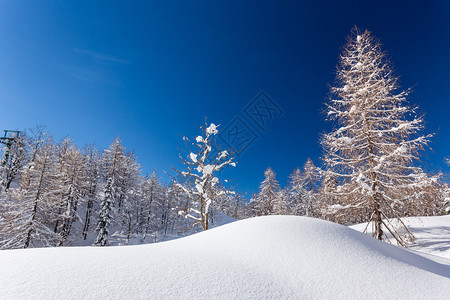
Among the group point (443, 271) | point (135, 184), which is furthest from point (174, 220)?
point (443, 271)

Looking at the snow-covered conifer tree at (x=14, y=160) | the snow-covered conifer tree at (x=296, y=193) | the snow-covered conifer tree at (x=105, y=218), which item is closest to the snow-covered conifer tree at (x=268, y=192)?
the snow-covered conifer tree at (x=296, y=193)

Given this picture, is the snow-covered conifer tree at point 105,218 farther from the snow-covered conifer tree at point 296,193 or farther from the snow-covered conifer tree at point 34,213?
the snow-covered conifer tree at point 296,193

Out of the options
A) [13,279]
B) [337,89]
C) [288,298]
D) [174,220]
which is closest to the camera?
[13,279]

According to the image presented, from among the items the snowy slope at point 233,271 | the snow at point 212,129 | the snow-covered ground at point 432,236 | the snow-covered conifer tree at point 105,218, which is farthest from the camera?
the snow-covered conifer tree at point 105,218

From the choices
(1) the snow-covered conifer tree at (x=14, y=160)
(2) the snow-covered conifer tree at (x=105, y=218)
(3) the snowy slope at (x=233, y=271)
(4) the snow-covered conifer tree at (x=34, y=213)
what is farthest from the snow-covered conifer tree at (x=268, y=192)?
(1) the snow-covered conifer tree at (x=14, y=160)

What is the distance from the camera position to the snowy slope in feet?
5.50

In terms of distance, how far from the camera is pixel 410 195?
23.2 feet

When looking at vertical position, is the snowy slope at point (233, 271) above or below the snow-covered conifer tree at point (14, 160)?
below

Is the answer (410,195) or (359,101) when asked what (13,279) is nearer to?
(410,195)

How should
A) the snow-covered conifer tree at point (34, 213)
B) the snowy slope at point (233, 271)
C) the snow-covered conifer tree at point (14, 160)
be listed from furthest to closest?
the snow-covered conifer tree at point (14, 160) → the snow-covered conifer tree at point (34, 213) → the snowy slope at point (233, 271)

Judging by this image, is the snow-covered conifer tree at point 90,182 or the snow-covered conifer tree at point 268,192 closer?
the snow-covered conifer tree at point 90,182

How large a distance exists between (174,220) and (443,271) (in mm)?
41632

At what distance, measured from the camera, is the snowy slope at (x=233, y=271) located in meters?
1.68

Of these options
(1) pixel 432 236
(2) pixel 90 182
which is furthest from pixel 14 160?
(1) pixel 432 236
